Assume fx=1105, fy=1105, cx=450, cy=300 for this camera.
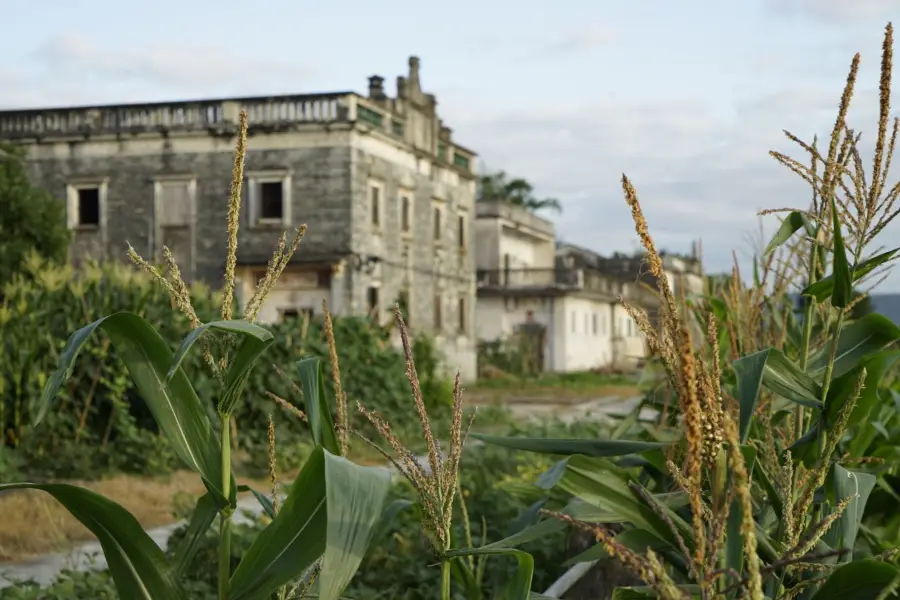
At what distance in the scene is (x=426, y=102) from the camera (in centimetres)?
3238

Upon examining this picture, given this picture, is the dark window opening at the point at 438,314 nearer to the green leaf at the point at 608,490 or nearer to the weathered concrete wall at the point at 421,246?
the weathered concrete wall at the point at 421,246

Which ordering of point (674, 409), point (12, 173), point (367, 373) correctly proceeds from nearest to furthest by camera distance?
point (674, 409), point (367, 373), point (12, 173)

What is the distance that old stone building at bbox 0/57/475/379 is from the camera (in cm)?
2656

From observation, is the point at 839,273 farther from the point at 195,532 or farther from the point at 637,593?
the point at 195,532

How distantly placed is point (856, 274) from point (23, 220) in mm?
21769

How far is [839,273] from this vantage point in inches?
95.3

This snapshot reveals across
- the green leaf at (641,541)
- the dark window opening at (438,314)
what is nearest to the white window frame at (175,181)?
the dark window opening at (438,314)

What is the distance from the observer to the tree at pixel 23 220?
21578mm

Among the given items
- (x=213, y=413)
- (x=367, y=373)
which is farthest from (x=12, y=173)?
(x=213, y=413)

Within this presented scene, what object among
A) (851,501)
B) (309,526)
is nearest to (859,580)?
(851,501)

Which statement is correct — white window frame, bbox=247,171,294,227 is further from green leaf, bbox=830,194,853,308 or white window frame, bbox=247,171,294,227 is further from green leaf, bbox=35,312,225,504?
green leaf, bbox=35,312,225,504

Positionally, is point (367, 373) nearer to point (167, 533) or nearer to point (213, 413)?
point (213, 413)

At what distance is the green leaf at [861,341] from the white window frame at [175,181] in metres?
25.4

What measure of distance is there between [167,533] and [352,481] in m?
6.49
